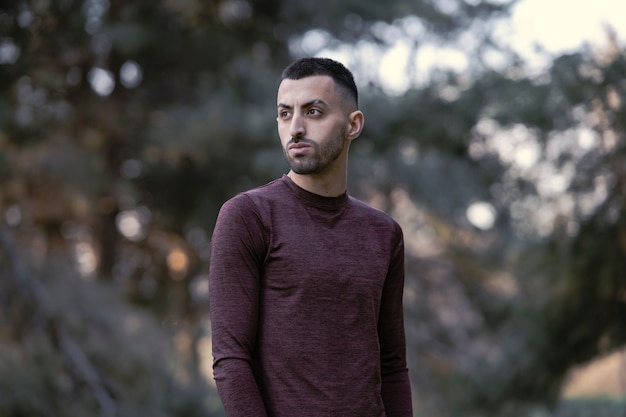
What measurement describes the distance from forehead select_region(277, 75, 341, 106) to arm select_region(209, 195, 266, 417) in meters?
0.25

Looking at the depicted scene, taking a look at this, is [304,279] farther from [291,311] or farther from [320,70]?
[320,70]

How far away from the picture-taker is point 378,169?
789 centimetres

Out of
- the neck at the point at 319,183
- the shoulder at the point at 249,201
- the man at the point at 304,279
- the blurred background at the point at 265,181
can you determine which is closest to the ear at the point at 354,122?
the man at the point at 304,279

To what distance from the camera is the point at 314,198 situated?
1.80 meters

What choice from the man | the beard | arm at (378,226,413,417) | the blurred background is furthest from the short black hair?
the blurred background

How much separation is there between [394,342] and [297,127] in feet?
1.87

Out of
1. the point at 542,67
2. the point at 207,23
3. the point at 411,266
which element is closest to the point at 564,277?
the point at 542,67

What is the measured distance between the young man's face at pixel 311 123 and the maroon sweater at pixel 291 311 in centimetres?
8

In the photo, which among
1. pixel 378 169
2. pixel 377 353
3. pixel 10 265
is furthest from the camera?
pixel 378 169

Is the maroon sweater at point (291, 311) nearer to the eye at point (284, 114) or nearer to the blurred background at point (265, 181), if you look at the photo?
the eye at point (284, 114)

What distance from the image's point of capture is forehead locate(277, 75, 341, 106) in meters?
1.77

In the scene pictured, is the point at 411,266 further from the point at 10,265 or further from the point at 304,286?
the point at 304,286

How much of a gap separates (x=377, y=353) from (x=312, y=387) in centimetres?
20

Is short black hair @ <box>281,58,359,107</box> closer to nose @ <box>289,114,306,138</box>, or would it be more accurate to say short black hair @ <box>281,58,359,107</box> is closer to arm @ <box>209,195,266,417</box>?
nose @ <box>289,114,306,138</box>
